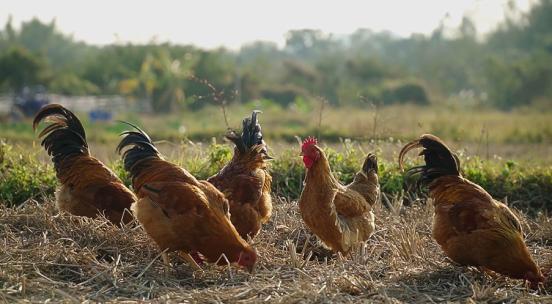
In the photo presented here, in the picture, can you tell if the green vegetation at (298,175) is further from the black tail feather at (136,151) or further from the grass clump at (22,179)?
the black tail feather at (136,151)

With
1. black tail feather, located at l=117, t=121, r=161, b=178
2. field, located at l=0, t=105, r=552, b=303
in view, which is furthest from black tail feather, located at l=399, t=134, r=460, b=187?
black tail feather, located at l=117, t=121, r=161, b=178

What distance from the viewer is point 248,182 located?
233 inches

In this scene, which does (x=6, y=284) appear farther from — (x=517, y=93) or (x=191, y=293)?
(x=517, y=93)

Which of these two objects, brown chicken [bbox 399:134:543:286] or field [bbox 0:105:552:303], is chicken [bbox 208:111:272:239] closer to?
field [bbox 0:105:552:303]

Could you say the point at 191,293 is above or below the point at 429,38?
below

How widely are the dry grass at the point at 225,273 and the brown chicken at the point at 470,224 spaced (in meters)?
0.15

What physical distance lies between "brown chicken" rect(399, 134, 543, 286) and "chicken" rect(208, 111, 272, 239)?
4.64 feet

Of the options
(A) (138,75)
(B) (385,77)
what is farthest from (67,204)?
(B) (385,77)

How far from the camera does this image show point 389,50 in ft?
306

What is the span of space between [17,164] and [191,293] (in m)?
4.49

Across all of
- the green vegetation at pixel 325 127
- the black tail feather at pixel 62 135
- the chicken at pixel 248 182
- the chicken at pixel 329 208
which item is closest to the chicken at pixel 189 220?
the chicken at pixel 248 182

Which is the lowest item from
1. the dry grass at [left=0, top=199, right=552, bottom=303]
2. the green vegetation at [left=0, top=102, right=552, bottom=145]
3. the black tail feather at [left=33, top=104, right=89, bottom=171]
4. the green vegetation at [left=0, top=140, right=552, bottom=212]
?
the green vegetation at [left=0, top=102, right=552, bottom=145]

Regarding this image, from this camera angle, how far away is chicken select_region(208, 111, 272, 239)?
5750 millimetres

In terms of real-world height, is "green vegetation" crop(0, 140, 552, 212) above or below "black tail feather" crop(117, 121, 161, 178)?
below
